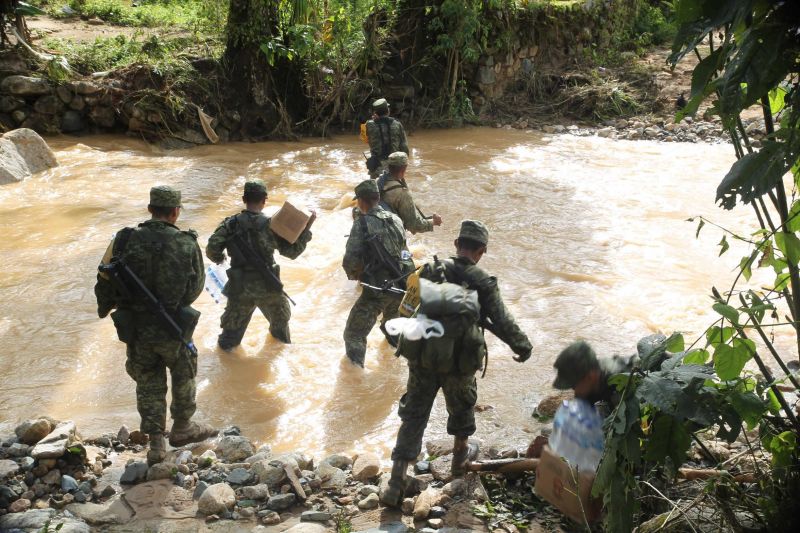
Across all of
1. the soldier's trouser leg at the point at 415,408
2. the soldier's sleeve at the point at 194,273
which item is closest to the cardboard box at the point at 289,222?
the soldier's sleeve at the point at 194,273

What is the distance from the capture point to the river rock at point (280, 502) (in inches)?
156

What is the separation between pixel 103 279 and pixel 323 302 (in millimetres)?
3179

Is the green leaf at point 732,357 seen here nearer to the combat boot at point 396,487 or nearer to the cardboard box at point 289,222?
the combat boot at point 396,487

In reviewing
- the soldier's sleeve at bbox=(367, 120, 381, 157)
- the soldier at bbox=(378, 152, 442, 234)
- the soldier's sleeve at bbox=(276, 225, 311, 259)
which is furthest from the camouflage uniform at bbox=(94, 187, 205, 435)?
the soldier's sleeve at bbox=(367, 120, 381, 157)

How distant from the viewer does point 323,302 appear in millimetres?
7562

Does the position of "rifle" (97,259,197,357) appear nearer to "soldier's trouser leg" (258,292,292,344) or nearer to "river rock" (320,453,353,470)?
"river rock" (320,453,353,470)

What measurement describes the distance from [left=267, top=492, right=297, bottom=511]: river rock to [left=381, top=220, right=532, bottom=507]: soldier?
600 millimetres

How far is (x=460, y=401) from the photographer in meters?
4.35

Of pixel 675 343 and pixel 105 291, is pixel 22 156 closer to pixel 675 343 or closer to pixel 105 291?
pixel 105 291

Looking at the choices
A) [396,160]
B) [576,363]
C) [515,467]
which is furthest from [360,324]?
[576,363]

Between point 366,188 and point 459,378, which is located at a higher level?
point 366,188

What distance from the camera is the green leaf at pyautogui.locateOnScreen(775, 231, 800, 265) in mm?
2289

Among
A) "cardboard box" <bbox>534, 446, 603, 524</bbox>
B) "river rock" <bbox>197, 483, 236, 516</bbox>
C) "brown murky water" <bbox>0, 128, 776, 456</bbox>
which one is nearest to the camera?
"cardboard box" <bbox>534, 446, 603, 524</bbox>

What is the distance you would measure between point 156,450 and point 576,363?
109 inches
